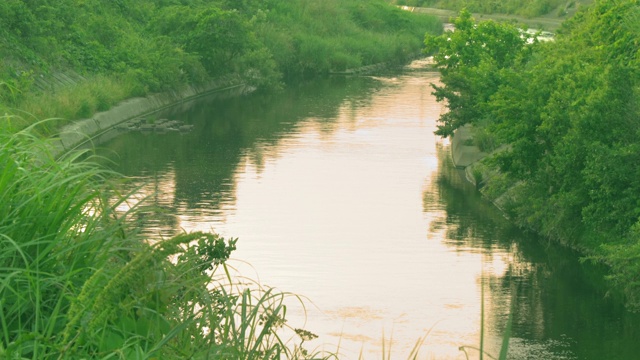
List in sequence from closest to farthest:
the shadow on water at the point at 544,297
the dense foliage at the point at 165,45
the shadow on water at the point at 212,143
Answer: the shadow on water at the point at 544,297, the shadow on water at the point at 212,143, the dense foliage at the point at 165,45

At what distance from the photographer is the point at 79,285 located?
661cm

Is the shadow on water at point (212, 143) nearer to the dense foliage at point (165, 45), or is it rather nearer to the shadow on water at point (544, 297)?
the dense foliage at point (165, 45)

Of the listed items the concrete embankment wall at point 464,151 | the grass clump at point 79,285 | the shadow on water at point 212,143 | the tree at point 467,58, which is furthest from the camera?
the concrete embankment wall at point 464,151

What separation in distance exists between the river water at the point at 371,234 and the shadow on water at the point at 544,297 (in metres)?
0.05

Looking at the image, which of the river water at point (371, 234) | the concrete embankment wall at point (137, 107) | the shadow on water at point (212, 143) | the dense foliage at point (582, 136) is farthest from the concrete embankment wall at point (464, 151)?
the concrete embankment wall at point (137, 107)

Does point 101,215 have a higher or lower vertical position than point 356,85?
higher

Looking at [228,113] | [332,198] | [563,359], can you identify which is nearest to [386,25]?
[228,113]

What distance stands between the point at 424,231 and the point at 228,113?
2251 centimetres

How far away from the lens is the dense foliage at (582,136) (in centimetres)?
2644

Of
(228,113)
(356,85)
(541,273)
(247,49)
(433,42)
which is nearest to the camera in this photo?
(541,273)

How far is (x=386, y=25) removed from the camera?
95875 millimetres

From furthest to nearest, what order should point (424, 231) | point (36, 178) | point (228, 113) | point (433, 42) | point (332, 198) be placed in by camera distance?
point (228, 113), point (433, 42), point (332, 198), point (424, 231), point (36, 178)

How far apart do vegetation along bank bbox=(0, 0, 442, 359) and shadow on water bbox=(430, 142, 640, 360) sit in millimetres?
4594

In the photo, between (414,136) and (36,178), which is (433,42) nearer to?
(414,136)
